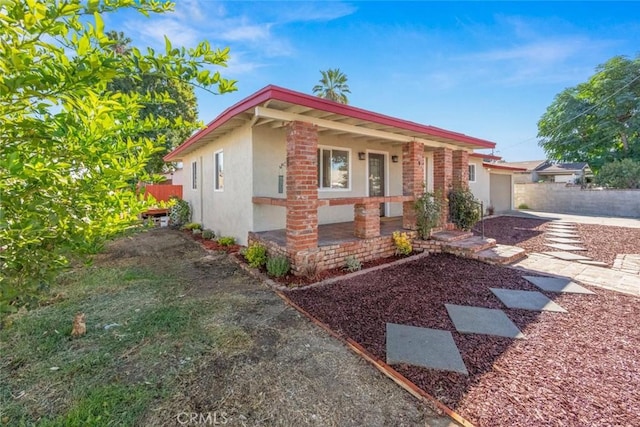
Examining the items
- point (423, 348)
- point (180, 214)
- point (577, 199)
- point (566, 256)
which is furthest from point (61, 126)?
point (577, 199)

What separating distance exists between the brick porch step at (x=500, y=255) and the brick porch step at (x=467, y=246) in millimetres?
105

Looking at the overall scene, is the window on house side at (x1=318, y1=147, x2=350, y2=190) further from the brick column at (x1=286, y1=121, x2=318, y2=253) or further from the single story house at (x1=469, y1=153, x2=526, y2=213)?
the single story house at (x1=469, y1=153, x2=526, y2=213)

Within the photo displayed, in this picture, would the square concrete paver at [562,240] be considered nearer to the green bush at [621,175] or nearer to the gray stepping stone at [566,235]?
the gray stepping stone at [566,235]

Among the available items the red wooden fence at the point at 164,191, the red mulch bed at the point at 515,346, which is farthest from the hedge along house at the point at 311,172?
the red wooden fence at the point at 164,191

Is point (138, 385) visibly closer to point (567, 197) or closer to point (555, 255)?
point (555, 255)

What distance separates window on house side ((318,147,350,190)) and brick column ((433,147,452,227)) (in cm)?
240

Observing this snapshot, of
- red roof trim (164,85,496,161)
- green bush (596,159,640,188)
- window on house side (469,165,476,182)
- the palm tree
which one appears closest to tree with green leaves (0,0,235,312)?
red roof trim (164,85,496,161)

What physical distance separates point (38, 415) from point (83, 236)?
5.08 ft

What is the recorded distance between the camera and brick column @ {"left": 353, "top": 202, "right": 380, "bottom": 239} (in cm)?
584

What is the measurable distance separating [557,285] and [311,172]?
14.4 feet

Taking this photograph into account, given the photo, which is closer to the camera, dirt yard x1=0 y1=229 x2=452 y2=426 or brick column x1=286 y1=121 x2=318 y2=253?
dirt yard x1=0 y1=229 x2=452 y2=426

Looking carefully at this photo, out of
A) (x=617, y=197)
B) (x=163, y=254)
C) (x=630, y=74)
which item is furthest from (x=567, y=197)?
(x=163, y=254)

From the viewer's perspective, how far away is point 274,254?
5457 mm

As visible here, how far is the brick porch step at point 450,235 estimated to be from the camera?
6.48 meters
